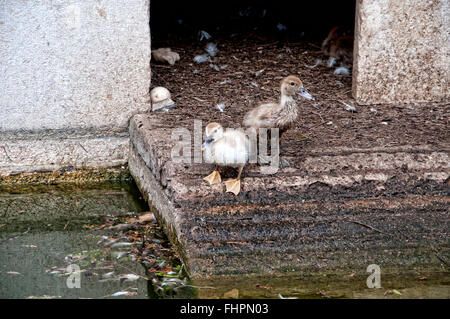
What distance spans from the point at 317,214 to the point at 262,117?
0.86m

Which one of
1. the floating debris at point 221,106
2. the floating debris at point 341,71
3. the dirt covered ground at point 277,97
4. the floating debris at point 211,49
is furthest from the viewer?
the floating debris at point 211,49

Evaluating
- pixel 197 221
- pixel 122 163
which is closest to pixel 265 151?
pixel 197 221

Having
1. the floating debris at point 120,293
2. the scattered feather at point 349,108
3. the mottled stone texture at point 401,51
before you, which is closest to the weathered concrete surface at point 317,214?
the floating debris at point 120,293

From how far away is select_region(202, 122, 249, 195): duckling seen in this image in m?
4.34

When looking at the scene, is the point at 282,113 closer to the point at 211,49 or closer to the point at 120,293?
the point at 120,293

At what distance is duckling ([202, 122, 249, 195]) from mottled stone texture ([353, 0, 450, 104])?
6.27ft

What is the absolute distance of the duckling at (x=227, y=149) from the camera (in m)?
4.34

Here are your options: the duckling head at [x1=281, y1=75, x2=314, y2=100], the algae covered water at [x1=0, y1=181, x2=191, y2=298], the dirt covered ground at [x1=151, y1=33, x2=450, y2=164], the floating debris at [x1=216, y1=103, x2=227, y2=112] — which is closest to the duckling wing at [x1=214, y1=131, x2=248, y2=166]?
the dirt covered ground at [x1=151, y1=33, x2=450, y2=164]

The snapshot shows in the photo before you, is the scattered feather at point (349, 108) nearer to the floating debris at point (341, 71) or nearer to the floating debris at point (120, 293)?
the floating debris at point (341, 71)

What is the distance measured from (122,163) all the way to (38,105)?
883 mm

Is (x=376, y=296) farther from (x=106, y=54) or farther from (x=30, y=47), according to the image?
(x=30, y=47)

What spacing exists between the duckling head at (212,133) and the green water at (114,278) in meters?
0.82

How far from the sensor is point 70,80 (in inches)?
218

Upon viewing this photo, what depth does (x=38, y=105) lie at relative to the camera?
555 cm
